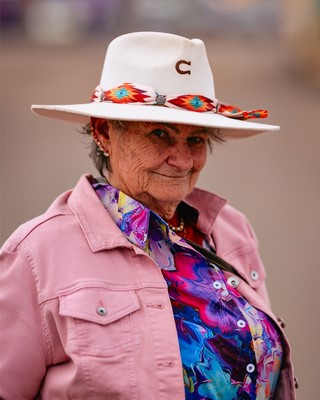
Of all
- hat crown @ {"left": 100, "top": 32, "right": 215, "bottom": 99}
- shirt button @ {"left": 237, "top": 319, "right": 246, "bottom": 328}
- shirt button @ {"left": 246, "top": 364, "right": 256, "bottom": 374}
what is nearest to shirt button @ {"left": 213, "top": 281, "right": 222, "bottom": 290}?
shirt button @ {"left": 237, "top": 319, "right": 246, "bottom": 328}

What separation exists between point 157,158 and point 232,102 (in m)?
9.71

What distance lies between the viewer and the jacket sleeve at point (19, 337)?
2.18 metres

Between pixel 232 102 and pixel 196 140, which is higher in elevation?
pixel 196 140

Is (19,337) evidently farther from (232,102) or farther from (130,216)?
(232,102)

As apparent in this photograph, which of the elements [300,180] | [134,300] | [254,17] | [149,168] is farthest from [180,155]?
[254,17]

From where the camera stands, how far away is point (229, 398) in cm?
234

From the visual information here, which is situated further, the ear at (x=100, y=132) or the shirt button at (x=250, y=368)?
the ear at (x=100, y=132)

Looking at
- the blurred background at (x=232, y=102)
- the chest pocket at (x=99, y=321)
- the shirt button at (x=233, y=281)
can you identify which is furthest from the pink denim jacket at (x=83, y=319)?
the blurred background at (x=232, y=102)

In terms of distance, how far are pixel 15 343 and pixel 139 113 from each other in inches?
30.2

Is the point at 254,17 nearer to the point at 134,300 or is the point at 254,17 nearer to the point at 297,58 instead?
the point at 297,58

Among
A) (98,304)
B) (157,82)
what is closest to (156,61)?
(157,82)

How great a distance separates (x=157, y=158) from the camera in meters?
2.44

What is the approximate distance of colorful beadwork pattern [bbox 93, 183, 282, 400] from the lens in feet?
7.54

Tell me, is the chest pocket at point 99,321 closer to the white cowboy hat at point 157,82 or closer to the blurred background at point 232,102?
the white cowboy hat at point 157,82
